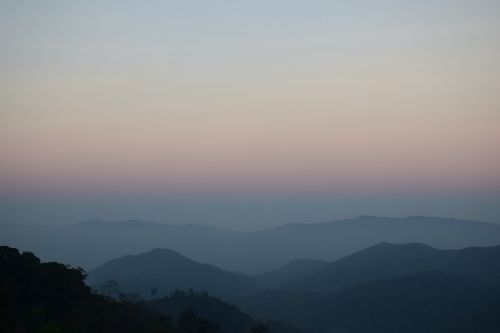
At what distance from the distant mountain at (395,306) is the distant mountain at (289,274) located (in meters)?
29.9

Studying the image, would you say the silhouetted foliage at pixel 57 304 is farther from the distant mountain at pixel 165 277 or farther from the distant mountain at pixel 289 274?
the distant mountain at pixel 289 274

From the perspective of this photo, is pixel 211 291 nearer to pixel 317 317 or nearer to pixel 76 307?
pixel 317 317

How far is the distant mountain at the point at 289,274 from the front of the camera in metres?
114

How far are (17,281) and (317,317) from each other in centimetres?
5104

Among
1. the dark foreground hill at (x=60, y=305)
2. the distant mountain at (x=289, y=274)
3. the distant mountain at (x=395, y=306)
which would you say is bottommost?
the distant mountain at (x=289, y=274)

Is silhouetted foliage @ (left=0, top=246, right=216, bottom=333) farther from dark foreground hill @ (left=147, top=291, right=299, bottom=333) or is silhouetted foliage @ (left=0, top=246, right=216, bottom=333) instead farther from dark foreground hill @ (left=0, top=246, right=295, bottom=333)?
dark foreground hill @ (left=147, top=291, right=299, bottom=333)

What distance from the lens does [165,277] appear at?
108 meters

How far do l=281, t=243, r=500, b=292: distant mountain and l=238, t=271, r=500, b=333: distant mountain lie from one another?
38.7 feet

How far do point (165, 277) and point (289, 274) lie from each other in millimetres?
32168

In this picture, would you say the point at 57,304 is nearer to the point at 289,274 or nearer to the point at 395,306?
the point at 395,306

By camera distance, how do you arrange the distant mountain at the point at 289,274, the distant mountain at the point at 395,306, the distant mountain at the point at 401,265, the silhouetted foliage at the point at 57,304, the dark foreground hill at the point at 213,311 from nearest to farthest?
the silhouetted foliage at the point at 57,304, the dark foreground hill at the point at 213,311, the distant mountain at the point at 395,306, the distant mountain at the point at 401,265, the distant mountain at the point at 289,274

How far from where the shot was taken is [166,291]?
96375 millimetres

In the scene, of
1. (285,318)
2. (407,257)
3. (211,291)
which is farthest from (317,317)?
(407,257)

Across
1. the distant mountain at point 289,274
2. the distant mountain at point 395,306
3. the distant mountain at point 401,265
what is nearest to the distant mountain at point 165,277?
the distant mountain at point 289,274
